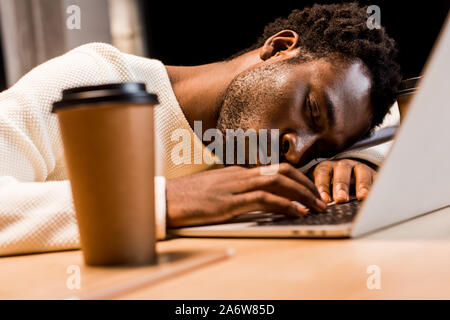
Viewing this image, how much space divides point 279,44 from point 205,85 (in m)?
0.26

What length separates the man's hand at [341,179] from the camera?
0.95 meters

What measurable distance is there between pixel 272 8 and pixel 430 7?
2.60 ft

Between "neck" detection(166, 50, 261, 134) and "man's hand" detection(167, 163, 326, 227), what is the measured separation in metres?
0.66

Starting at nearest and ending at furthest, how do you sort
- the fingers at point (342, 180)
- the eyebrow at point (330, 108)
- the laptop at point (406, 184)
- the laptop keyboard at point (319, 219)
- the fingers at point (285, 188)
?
the laptop at point (406, 184) < the laptop keyboard at point (319, 219) < the fingers at point (285, 188) < the fingers at point (342, 180) < the eyebrow at point (330, 108)

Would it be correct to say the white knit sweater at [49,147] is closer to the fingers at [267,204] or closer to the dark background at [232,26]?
the fingers at [267,204]

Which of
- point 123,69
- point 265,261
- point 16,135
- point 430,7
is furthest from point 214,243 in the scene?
point 430,7

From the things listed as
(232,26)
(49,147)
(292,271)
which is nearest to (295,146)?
(49,147)

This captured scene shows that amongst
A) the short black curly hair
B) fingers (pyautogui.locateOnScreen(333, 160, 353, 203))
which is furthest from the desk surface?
the short black curly hair

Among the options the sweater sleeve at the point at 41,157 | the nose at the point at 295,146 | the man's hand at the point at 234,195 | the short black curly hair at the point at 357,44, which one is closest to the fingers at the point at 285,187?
the man's hand at the point at 234,195

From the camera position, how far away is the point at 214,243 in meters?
0.61

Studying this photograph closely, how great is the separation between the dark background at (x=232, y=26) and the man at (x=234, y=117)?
79cm

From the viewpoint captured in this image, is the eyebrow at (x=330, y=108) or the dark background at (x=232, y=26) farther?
the dark background at (x=232, y=26)

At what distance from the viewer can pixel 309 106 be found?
1236mm

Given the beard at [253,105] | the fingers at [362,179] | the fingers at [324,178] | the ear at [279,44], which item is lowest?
the fingers at [324,178]
